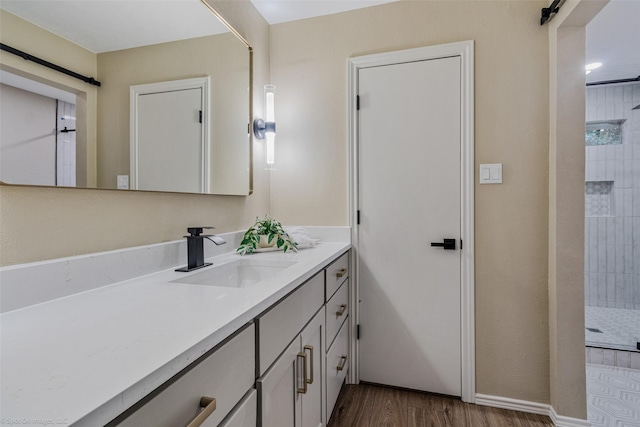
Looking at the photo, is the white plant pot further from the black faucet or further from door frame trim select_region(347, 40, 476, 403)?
door frame trim select_region(347, 40, 476, 403)

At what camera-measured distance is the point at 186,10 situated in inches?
53.4

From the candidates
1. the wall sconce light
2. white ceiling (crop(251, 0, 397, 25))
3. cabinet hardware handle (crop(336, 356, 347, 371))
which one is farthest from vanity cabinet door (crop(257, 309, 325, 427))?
white ceiling (crop(251, 0, 397, 25))

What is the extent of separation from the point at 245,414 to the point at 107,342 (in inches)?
14.5

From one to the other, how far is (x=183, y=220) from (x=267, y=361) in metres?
0.79

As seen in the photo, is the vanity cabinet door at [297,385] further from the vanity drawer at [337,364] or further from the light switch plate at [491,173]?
the light switch plate at [491,173]

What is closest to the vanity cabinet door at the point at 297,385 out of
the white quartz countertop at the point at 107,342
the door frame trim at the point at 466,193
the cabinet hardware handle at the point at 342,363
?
the white quartz countertop at the point at 107,342

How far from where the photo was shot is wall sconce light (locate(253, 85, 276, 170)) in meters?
1.96

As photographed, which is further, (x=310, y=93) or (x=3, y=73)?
(x=310, y=93)

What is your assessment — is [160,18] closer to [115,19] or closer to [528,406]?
[115,19]

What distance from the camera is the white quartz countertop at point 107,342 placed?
1.31 feet

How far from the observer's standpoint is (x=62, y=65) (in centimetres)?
91

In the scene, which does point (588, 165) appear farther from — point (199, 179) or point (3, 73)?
point (3, 73)

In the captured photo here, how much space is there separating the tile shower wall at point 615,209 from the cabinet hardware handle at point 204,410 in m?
4.23

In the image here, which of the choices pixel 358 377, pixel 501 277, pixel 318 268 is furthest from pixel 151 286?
pixel 501 277
